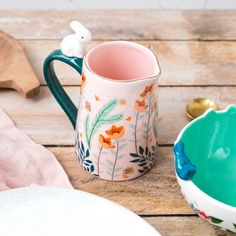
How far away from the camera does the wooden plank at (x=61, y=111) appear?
696 mm

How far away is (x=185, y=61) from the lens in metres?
0.82

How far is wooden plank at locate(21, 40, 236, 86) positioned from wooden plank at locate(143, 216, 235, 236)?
24cm

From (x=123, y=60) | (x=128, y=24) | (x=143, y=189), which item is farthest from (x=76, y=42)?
(x=128, y=24)

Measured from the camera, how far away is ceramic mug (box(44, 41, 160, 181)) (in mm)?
577

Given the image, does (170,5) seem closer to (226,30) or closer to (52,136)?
(226,30)

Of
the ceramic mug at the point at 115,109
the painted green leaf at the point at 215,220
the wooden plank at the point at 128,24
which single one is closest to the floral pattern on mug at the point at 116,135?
the ceramic mug at the point at 115,109

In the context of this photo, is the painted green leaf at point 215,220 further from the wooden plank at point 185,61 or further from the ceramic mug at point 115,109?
the wooden plank at point 185,61

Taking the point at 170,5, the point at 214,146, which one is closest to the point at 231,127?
the point at 214,146

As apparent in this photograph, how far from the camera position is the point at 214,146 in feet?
2.15

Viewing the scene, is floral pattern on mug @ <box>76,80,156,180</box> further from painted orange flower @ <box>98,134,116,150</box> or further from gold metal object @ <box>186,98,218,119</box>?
gold metal object @ <box>186,98,218,119</box>

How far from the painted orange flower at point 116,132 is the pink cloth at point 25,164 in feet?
0.26

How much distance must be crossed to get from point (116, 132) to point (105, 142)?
0.06 ft

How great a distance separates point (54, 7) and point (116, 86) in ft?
1.77

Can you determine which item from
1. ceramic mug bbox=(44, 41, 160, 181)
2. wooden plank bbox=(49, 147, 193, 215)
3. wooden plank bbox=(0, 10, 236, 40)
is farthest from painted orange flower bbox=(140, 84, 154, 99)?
wooden plank bbox=(0, 10, 236, 40)
